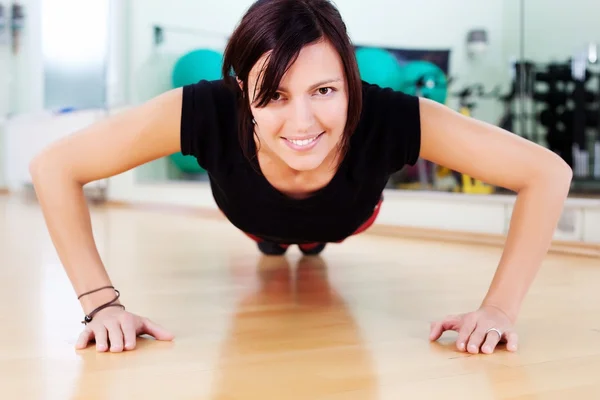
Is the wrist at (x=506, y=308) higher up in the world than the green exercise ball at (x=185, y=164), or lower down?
higher up

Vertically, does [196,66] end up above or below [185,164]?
above

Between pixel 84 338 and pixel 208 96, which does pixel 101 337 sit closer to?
pixel 84 338

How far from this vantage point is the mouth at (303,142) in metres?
1.07

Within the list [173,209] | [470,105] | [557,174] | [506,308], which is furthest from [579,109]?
[173,209]

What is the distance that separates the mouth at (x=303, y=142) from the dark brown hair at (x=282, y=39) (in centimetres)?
7

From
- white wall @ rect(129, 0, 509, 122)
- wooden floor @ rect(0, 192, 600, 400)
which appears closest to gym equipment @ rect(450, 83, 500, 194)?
white wall @ rect(129, 0, 509, 122)

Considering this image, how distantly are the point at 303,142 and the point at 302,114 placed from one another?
5cm

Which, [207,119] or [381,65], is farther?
[381,65]

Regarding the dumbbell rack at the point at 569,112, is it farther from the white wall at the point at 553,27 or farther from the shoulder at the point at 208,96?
the shoulder at the point at 208,96

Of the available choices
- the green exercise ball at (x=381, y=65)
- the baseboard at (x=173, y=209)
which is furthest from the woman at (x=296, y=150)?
the baseboard at (x=173, y=209)

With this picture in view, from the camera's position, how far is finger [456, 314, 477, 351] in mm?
1095

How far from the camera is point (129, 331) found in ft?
3.69

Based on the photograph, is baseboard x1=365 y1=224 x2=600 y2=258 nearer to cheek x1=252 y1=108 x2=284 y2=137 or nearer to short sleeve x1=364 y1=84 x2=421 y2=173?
short sleeve x1=364 y1=84 x2=421 y2=173

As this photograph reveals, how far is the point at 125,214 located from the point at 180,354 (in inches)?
119
